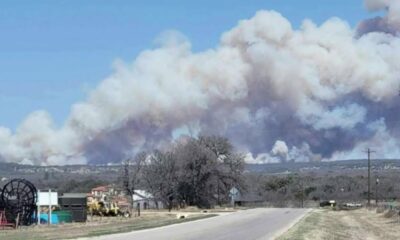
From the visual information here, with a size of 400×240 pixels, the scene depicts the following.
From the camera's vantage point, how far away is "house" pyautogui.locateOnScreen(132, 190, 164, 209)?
5295 inches

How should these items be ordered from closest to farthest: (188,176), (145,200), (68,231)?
(68,231) < (188,176) < (145,200)

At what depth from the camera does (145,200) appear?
13912 cm

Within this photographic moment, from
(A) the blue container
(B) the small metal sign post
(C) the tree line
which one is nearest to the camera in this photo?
(A) the blue container

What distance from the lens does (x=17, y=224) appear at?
206 ft

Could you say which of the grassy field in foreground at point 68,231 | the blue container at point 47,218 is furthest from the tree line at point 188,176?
the grassy field in foreground at point 68,231

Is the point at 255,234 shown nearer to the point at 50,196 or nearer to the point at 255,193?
the point at 50,196

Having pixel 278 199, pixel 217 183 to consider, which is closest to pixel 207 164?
pixel 217 183

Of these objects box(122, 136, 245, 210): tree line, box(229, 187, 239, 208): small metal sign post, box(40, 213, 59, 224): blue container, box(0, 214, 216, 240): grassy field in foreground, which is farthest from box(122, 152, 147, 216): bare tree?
box(0, 214, 216, 240): grassy field in foreground

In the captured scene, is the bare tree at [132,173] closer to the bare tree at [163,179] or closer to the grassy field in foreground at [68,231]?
the bare tree at [163,179]

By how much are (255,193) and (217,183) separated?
34.5 m

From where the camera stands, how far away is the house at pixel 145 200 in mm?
134500

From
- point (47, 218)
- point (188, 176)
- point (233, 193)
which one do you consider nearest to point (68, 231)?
point (47, 218)

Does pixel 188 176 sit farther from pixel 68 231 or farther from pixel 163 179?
pixel 68 231

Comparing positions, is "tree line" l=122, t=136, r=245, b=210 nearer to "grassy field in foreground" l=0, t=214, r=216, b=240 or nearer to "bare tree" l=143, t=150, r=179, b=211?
"bare tree" l=143, t=150, r=179, b=211
